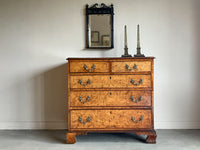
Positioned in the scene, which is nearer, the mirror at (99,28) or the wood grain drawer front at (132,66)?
the wood grain drawer front at (132,66)

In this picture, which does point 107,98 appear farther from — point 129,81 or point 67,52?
point 67,52

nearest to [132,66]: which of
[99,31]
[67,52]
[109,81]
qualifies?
[109,81]

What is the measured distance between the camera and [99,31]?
282 centimetres

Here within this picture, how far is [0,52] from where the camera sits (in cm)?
286

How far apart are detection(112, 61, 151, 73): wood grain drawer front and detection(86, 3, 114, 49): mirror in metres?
0.66

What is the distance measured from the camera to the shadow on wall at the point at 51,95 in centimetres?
285

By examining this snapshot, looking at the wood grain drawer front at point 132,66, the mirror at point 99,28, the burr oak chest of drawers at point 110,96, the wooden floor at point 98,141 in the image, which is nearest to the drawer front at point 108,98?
the burr oak chest of drawers at point 110,96

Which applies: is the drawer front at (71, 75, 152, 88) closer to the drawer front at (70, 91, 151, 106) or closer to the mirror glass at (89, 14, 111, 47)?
the drawer front at (70, 91, 151, 106)

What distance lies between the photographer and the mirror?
9.23ft

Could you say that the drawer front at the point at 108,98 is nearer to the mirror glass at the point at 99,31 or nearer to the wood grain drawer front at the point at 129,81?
the wood grain drawer front at the point at 129,81

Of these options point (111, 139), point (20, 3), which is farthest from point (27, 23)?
point (111, 139)

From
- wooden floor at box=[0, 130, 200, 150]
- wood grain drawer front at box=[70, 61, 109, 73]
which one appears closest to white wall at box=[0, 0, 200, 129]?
wooden floor at box=[0, 130, 200, 150]

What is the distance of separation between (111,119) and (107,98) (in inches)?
9.6

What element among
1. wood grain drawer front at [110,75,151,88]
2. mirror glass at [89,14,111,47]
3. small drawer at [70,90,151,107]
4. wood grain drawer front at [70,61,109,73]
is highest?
mirror glass at [89,14,111,47]
